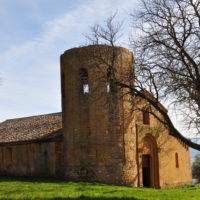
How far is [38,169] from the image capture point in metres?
25.7

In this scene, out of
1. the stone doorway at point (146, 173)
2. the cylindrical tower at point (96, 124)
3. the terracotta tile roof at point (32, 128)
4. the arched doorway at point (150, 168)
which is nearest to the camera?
the cylindrical tower at point (96, 124)

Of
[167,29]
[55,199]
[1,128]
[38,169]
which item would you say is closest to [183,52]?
[167,29]

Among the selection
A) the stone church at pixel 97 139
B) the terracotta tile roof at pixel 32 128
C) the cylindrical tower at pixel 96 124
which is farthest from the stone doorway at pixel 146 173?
the terracotta tile roof at pixel 32 128

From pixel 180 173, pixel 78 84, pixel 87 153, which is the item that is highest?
pixel 78 84

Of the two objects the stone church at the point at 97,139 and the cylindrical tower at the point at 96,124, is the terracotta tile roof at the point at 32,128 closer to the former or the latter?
the stone church at the point at 97,139

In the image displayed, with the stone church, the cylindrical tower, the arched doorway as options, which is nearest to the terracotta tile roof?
the stone church

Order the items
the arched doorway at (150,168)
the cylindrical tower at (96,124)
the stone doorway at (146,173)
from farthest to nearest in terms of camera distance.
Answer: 1. the arched doorway at (150,168)
2. the stone doorway at (146,173)
3. the cylindrical tower at (96,124)

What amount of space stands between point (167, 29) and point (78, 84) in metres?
9.83

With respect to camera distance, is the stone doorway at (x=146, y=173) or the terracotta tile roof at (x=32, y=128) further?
the terracotta tile roof at (x=32, y=128)

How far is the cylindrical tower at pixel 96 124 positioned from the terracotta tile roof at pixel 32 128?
3421 mm

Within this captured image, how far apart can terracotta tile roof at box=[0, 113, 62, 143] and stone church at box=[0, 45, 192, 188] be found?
215mm

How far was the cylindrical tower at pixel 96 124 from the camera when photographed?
2136 centimetres

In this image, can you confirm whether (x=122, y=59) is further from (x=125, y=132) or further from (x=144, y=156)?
Result: (x=144, y=156)

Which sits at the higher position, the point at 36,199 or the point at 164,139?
the point at 164,139
